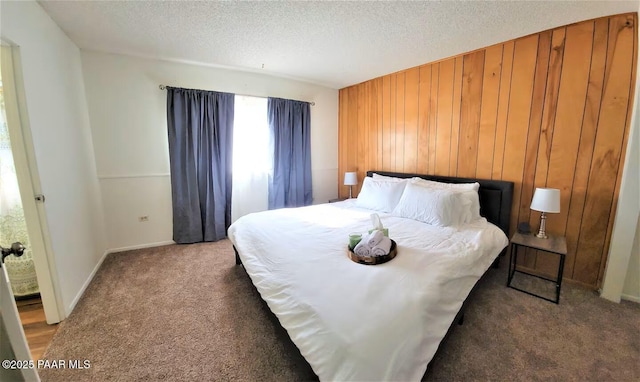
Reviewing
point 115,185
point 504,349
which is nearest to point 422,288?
point 504,349

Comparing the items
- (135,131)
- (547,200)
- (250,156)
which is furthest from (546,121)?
(135,131)

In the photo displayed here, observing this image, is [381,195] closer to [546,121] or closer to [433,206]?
[433,206]

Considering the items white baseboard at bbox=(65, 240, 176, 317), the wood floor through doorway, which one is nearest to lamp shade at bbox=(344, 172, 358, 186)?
white baseboard at bbox=(65, 240, 176, 317)

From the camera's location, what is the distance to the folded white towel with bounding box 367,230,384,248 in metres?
1.64

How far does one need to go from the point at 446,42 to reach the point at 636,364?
2835 millimetres

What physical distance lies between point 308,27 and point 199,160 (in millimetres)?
2156

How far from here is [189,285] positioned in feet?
7.79

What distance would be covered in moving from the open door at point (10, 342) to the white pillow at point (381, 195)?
2.82 m

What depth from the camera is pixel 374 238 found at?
1656 millimetres

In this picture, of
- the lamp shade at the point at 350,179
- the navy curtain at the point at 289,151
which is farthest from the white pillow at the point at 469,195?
the navy curtain at the point at 289,151

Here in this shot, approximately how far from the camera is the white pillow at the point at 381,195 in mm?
2986

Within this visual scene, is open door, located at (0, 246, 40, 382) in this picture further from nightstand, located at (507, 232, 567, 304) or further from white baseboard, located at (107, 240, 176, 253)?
nightstand, located at (507, 232, 567, 304)

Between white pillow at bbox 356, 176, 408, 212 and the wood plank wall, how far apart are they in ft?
1.99

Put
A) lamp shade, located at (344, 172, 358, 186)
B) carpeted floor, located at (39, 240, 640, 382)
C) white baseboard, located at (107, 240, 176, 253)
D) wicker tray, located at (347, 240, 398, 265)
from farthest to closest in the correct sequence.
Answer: lamp shade, located at (344, 172, 358, 186), white baseboard, located at (107, 240, 176, 253), wicker tray, located at (347, 240, 398, 265), carpeted floor, located at (39, 240, 640, 382)
